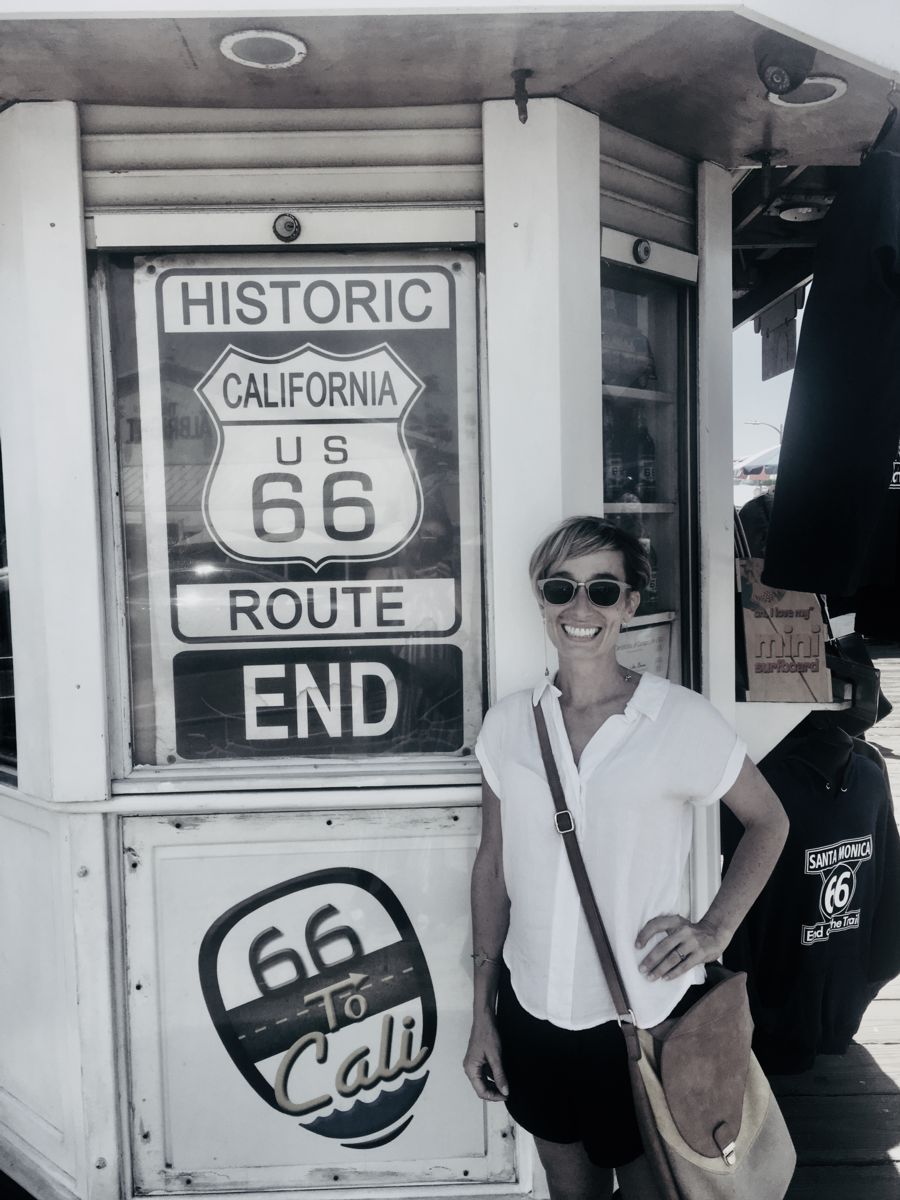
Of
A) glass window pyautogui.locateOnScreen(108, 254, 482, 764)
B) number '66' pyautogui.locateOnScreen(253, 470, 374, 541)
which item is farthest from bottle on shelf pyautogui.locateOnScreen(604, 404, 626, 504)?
number '66' pyautogui.locateOnScreen(253, 470, 374, 541)

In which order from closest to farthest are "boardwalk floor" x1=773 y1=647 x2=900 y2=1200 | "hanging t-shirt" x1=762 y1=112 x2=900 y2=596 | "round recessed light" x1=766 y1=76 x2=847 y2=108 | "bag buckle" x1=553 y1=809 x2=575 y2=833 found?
"bag buckle" x1=553 y1=809 x2=575 y2=833
"hanging t-shirt" x1=762 y1=112 x2=900 y2=596
"round recessed light" x1=766 y1=76 x2=847 y2=108
"boardwalk floor" x1=773 y1=647 x2=900 y2=1200

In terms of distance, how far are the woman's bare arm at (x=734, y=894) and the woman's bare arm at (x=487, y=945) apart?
38cm

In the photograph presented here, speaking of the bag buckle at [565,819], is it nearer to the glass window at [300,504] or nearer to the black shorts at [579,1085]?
the black shorts at [579,1085]

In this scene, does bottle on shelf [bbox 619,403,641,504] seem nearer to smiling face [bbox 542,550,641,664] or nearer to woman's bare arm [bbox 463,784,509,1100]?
smiling face [bbox 542,550,641,664]

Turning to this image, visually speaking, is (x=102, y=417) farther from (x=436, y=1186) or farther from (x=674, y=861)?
(x=436, y=1186)

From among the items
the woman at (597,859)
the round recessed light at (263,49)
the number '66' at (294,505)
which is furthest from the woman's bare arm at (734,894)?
the round recessed light at (263,49)

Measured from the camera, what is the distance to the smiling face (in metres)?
1.99

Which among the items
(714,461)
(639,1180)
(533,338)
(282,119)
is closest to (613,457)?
(714,461)

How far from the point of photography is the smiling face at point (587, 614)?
199 centimetres

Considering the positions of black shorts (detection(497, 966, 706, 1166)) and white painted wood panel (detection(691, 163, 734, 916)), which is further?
white painted wood panel (detection(691, 163, 734, 916))

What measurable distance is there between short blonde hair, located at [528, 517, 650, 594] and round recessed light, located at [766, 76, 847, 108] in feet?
3.75

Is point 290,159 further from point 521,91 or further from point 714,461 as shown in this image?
point 714,461

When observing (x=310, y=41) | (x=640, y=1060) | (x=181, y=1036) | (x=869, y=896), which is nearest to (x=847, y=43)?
(x=310, y=41)

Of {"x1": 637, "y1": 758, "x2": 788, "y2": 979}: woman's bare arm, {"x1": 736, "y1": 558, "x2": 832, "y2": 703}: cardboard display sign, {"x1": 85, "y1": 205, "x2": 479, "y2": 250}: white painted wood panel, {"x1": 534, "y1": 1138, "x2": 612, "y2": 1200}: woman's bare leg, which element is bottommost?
{"x1": 534, "y1": 1138, "x2": 612, "y2": 1200}: woman's bare leg
